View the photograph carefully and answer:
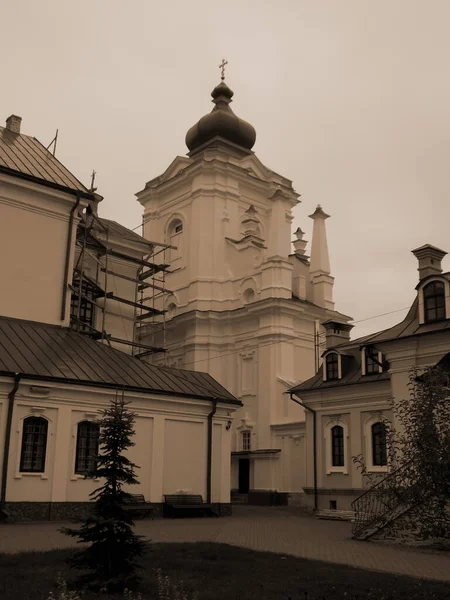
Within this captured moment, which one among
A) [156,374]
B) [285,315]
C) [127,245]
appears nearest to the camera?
[156,374]

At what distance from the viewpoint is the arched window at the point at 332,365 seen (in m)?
24.4

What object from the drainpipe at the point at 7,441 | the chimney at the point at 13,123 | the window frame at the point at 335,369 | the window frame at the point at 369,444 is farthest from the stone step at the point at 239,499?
the chimney at the point at 13,123

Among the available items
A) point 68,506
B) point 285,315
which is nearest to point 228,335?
point 285,315

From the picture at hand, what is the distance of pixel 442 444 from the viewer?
9438 mm

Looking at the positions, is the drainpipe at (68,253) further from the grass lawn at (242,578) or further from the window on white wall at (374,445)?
the grass lawn at (242,578)

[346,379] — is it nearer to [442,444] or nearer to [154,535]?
[154,535]

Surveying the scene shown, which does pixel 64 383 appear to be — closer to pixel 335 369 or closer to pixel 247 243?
pixel 335 369

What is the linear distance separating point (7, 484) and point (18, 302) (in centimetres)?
709

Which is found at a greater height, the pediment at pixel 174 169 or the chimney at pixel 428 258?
the pediment at pixel 174 169

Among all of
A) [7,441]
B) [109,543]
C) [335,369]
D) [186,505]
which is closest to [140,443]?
[186,505]

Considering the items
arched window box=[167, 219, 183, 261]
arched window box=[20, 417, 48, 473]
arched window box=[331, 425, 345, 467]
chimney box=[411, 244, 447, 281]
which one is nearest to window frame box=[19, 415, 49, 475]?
arched window box=[20, 417, 48, 473]

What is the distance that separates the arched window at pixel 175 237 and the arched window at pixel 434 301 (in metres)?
21.8

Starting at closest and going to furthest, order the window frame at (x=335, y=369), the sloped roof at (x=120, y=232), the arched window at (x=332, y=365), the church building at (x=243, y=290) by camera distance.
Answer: the window frame at (x=335, y=369), the arched window at (x=332, y=365), the sloped roof at (x=120, y=232), the church building at (x=243, y=290)

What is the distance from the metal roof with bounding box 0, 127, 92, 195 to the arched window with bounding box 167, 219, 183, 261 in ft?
45.3
